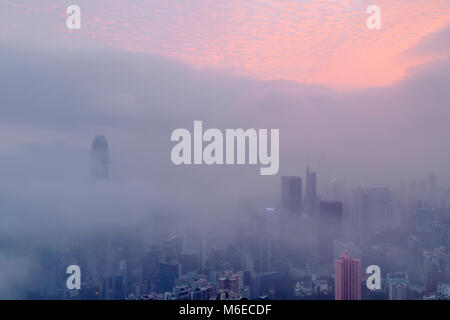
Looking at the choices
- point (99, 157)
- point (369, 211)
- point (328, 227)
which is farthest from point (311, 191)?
point (99, 157)

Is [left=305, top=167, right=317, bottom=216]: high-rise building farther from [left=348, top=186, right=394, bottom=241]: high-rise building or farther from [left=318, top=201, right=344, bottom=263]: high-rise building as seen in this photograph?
[left=348, top=186, right=394, bottom=241]: high-rise building

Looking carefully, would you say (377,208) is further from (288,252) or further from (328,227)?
(288,252)

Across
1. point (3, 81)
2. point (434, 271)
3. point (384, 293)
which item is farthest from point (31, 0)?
point (434, 271)

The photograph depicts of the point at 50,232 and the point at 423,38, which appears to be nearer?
the point at 50,232

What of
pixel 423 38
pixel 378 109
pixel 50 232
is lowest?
pixel 50 232

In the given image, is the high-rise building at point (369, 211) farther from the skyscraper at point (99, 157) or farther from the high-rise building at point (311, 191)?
the skyscraper at point (99, 157)

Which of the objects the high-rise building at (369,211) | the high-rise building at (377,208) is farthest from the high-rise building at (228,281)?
the high-rise building at (377,208)

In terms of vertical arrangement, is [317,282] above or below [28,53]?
below

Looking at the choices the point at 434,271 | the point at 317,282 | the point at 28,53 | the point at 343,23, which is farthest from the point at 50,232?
the point at 434,271
